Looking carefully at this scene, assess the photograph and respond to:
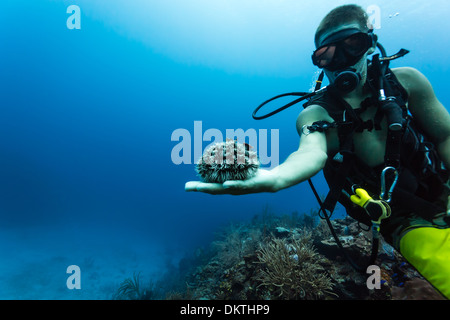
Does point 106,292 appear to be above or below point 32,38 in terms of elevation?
below

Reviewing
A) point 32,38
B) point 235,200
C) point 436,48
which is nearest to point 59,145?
point 32,38

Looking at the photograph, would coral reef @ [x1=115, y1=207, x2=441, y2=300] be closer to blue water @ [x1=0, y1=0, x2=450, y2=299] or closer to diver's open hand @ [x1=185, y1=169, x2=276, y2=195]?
diver's open hand @ [x1=185, y1=169, x2=276, y2=195]

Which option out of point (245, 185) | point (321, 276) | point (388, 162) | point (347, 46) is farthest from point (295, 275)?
point (347, 46)

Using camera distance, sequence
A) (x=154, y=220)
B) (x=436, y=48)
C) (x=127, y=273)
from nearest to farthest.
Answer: (x=127, y=273)
(x=436, y=48)
(x=154, y=220)

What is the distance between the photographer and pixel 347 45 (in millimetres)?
2451

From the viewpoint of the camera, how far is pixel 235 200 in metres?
45.0

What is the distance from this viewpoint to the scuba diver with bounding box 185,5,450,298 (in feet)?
6.68

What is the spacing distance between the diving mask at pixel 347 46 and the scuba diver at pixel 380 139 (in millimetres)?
12

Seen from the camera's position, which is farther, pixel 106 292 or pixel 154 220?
pixel 154 220

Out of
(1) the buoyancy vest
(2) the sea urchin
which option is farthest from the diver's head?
(2) the sea urchin

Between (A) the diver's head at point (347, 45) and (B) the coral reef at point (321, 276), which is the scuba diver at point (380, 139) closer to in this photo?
(A) the diver's head at point (347, 45)

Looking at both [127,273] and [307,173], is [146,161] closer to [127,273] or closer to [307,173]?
[127,273]

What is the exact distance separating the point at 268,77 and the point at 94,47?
58456 millimetres

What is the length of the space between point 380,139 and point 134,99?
83335 mm
